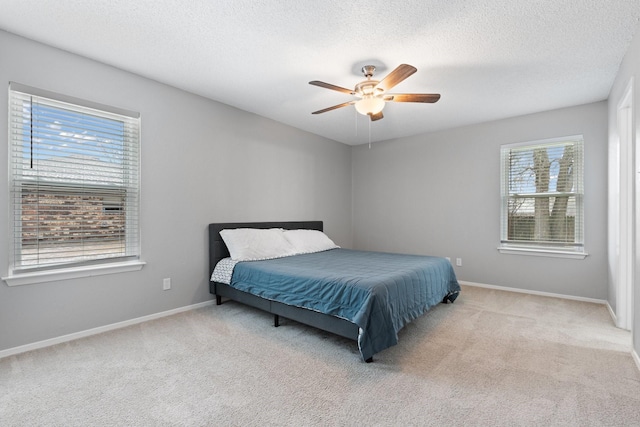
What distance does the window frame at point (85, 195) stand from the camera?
7.80 ft

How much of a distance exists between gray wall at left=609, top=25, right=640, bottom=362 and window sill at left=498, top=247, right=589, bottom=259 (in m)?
0.37

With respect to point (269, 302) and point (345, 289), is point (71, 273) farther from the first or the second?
point (345, 289)

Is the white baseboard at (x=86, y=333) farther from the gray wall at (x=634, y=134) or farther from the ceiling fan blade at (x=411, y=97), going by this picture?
the gray wall at (x=634, y=134)

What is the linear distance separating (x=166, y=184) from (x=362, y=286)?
236cm

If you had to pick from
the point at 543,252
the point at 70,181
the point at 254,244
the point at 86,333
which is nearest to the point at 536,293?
the point at 543,252

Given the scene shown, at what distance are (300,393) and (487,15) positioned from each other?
9.19ft

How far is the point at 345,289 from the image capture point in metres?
2.40

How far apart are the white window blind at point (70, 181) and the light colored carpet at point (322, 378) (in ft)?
2.60

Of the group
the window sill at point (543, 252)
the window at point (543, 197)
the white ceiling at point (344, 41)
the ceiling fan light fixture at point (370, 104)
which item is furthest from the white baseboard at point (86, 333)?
the window at point (543, 197)

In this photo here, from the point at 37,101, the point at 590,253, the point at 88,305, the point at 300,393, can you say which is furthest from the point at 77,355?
the point at 590,253

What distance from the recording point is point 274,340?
2.68 metres

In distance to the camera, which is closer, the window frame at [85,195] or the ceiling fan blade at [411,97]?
the window frame at [85,195]

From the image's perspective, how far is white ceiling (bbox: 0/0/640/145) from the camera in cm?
207

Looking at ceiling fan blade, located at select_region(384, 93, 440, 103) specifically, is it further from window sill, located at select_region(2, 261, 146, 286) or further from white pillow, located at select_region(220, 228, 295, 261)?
window sill, located at select_region(2, 261, 146, 286)
